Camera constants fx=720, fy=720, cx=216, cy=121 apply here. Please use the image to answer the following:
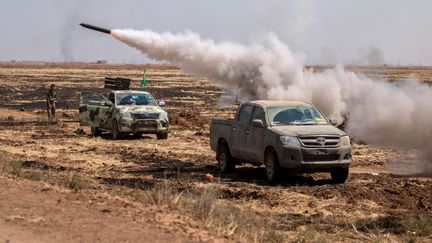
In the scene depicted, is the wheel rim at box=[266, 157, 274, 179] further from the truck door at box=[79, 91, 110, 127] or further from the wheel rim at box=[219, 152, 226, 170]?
the truck door at box=[79, 91, 110, 127]

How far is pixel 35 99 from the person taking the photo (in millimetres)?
53031

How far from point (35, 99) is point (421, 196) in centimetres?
4308

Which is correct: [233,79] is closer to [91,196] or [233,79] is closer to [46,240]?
[91,196]

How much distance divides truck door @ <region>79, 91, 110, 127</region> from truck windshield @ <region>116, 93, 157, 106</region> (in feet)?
1.95

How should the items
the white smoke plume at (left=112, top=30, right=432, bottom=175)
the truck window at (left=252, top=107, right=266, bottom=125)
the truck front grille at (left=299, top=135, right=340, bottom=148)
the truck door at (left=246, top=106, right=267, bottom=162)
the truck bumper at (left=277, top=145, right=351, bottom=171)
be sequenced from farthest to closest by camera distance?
the white smoke plume at (left=112, top=30, right=432, bottom=175) → the truck window at (left=252, top=107, right=266, bottom=125) → the truck door at (left=246, top=106, right=267, bottom=162) → the truck front grille at (left=299, top=135, right=340, bottom=148) → the truck bumper at (left=277, top=145, right=351, bottom=171)

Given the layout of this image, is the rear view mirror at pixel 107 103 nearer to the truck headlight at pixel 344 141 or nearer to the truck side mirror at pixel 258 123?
the truck side mirror at pixel 258 123

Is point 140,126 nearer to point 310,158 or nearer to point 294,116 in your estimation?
point 294,116

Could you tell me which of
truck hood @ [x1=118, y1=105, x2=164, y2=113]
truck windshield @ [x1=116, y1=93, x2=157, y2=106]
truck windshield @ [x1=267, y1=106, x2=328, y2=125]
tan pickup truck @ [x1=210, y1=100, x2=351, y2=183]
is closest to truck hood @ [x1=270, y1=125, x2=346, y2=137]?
tan pickup truck @ [x1=210, y1=100, x2=351, y2=183]

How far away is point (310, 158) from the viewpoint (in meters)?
14.7

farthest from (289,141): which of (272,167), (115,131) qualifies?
(115,131)

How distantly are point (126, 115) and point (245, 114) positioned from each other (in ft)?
29.4

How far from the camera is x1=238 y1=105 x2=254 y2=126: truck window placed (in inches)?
653

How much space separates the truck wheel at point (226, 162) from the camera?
1703 cm

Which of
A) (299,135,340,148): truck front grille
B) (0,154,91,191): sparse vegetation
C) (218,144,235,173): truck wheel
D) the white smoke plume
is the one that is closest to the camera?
(0,154,91,191): sparse vegetation
